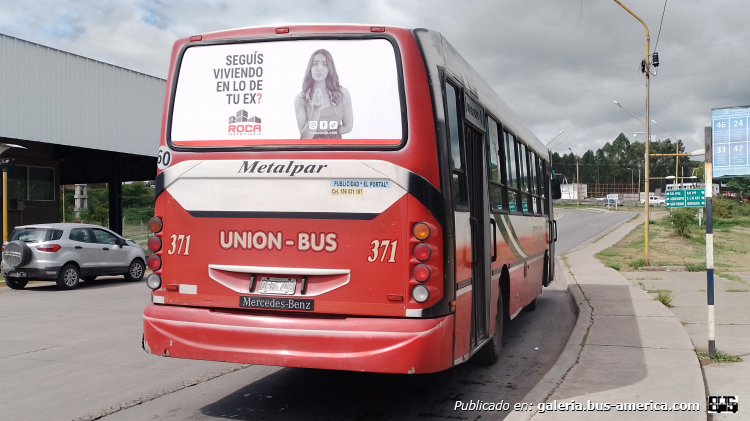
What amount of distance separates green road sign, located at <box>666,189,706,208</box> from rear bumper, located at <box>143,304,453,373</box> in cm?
2369

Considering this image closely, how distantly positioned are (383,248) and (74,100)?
23241 millimetres

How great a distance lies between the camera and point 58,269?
17203 millimetres

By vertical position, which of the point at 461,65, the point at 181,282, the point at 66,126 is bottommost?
the point at 181,282

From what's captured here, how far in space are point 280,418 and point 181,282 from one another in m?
1.40

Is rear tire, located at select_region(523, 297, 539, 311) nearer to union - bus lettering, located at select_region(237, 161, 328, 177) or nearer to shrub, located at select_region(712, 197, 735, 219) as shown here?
union - bus lettering, located at select_region(237, 161, 328, 177)

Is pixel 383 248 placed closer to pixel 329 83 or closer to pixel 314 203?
pixel 314 203

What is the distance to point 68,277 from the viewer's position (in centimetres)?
1767

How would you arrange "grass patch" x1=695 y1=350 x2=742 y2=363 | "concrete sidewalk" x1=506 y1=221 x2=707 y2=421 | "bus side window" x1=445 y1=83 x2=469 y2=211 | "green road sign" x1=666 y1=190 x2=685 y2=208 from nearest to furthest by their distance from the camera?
"concrete sidewalk" x1=506 y1=221 x2=707 y2=421 → "bus side window" x1=445 y1=83 x2=469 y2=211 → "grass patch" x1=695 y1=350 x2=742 y2=363 → "green road sign" x1=666 y1=190 x2=685 y2=208

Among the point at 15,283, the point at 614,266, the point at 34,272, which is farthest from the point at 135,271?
the point at 614,266

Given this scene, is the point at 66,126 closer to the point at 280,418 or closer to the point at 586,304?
the point at 586,304

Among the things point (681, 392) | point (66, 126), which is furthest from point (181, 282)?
point (66, 126)

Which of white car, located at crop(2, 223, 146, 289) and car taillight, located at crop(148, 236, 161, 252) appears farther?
white car, located at crop(2, 223, 146, 289)

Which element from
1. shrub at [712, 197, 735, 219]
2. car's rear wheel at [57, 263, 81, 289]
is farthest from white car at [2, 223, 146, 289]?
shrub at [712, 197, 735, 219]

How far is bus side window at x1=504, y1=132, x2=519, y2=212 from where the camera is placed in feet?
28.9
